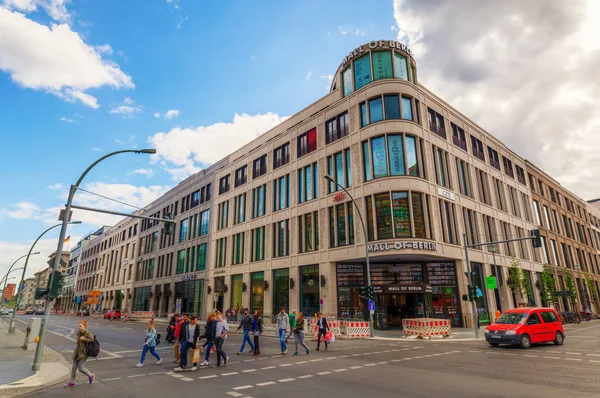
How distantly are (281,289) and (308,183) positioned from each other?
1029 cm

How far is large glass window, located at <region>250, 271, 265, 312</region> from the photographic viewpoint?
3478 centimetres

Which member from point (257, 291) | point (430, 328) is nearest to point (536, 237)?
point (430, 328)

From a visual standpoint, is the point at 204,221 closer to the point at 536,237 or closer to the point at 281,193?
the point at 281,193

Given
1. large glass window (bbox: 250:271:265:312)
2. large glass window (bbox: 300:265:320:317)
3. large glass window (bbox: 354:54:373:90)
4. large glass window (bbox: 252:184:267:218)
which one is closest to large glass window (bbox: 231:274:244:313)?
large glass window (bbox: 250:271:265:312)

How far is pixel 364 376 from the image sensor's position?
9.68 metres

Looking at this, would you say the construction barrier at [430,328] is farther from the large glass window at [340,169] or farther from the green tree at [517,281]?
the green tree at [517,281]

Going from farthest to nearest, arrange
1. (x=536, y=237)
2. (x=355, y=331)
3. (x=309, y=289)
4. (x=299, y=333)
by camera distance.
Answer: (x=309, y=289) → (x=355, y=331) → (x=536, y=237) → (x=299, y=333)

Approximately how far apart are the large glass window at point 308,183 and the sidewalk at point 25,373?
21998 millimetres

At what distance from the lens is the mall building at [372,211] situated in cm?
2653

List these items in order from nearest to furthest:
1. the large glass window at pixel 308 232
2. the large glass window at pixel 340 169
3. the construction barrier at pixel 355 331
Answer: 1. the construction barrier at pixel 355 331
2. the large glass window at pixel 340 169
3. the large glass window at pixel 308 232

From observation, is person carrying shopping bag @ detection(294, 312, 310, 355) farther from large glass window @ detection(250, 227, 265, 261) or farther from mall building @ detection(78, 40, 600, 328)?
large glass window @ detection(250, 227, 265, 261)

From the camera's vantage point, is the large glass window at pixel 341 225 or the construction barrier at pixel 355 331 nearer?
the construction barrier at pixel 355 331

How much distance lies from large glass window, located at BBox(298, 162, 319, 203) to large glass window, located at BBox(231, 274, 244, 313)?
12048 mm

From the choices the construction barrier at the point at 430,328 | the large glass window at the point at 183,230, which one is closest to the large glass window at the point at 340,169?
the construction barrier at the point at 430,328
